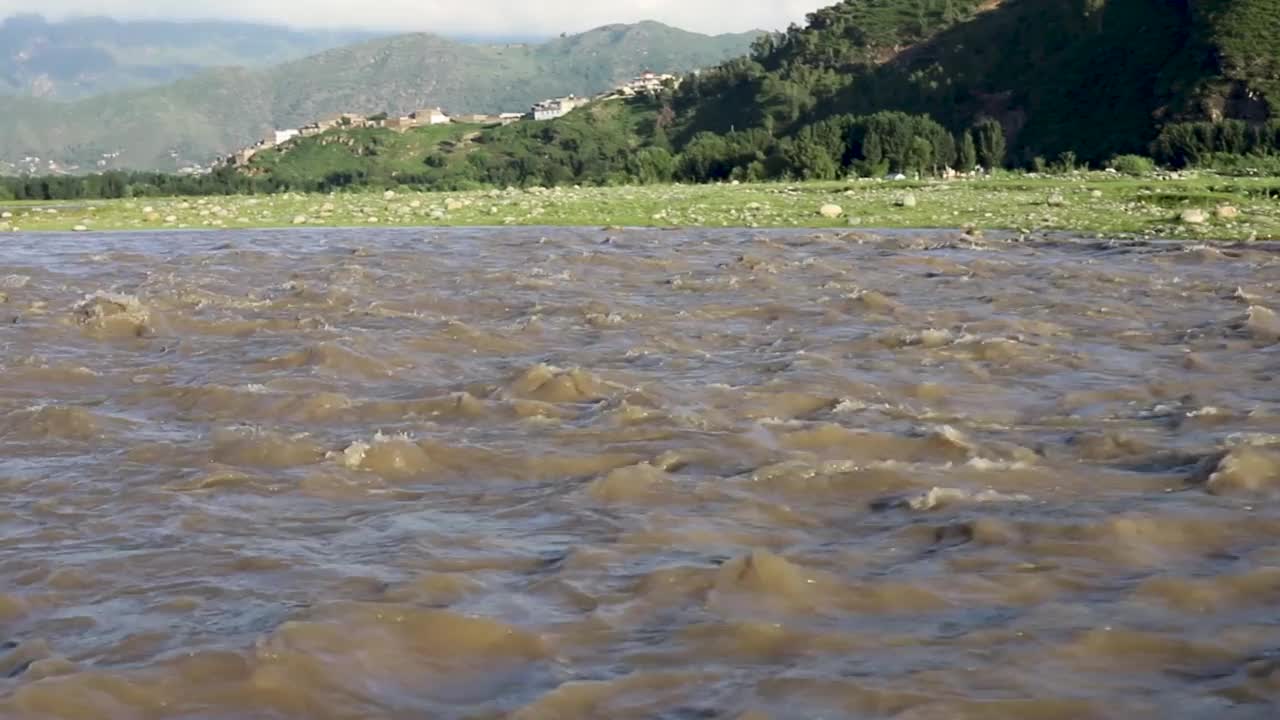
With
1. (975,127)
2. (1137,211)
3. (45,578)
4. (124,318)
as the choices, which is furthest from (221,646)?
(975,127)

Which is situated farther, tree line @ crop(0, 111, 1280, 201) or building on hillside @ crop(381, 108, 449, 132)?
building on hillside @ crop(381, 108, 449, 132)

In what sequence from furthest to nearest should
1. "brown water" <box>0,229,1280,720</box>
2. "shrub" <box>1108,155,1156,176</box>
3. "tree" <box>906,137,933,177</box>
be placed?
"tree" <box>906,137,933,177</box>, "shrub" <box>1108,155,1156,176</box>, "brown water" <box>0,229,1280,720</box>

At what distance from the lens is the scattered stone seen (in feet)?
64.5

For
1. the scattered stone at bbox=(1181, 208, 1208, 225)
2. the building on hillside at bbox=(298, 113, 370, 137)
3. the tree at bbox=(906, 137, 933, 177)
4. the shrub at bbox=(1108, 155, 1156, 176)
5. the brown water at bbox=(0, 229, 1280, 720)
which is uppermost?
the building on hillside at bbox=(298, 113, 370, 137)

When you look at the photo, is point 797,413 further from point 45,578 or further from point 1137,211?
point 1137,211

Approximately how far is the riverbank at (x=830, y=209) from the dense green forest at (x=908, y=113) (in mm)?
7250

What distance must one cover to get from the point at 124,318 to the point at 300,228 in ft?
46.7

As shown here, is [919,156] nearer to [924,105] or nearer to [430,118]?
[924,105]

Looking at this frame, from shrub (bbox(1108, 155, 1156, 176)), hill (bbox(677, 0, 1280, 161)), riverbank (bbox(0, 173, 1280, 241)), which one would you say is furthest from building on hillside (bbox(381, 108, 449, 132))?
shrub (bbox(1108, 155, 1156, 176))

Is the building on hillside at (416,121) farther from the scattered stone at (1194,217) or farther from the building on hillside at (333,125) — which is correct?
the scattered stone at (1194,217)

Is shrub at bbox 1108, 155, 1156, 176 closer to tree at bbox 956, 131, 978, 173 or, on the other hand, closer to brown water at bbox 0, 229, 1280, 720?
tree at bbox 956, 131, 978, 173

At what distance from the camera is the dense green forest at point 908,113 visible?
44406 millimetres

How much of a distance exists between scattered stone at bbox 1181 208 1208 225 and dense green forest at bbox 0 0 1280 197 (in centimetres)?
1188

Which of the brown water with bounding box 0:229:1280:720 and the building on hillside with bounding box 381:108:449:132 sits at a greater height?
the building on hillside with bounding box 381:108:449:132
